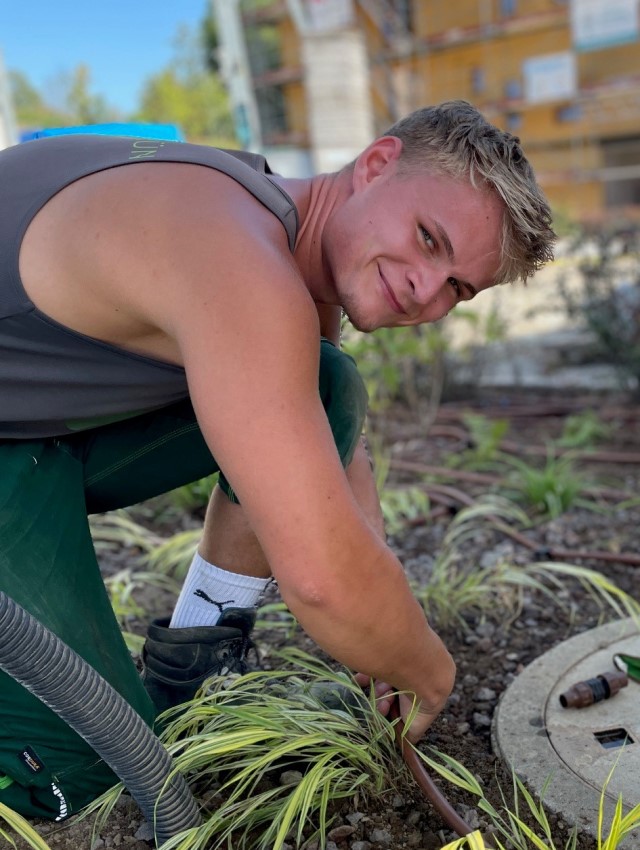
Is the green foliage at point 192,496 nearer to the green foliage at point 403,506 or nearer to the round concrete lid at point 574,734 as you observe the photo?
the green foliage at point 403,506

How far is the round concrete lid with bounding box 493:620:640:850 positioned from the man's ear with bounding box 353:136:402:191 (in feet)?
3.59

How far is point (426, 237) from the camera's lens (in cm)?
146

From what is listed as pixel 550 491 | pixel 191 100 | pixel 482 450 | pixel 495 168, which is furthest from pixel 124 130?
pixel 191 100

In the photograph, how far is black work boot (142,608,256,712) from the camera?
1.76m

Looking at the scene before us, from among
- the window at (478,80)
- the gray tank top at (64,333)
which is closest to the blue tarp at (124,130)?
the gray tank top at (64,333)

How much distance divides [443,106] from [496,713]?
1229mm

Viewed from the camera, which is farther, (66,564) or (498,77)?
(498,77)

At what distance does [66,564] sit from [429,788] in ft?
2.51

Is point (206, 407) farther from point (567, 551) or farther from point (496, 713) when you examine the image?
point (567, 551)

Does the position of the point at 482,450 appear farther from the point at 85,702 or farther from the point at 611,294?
the point at 85,702

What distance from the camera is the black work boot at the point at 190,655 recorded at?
5.77ft

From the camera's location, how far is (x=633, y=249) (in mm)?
4828

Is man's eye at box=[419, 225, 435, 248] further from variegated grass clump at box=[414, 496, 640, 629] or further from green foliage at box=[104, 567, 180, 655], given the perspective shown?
green foliage at box=[104, 567, 180, 655]

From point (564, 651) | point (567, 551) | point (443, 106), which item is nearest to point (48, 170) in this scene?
point (443, 106)
